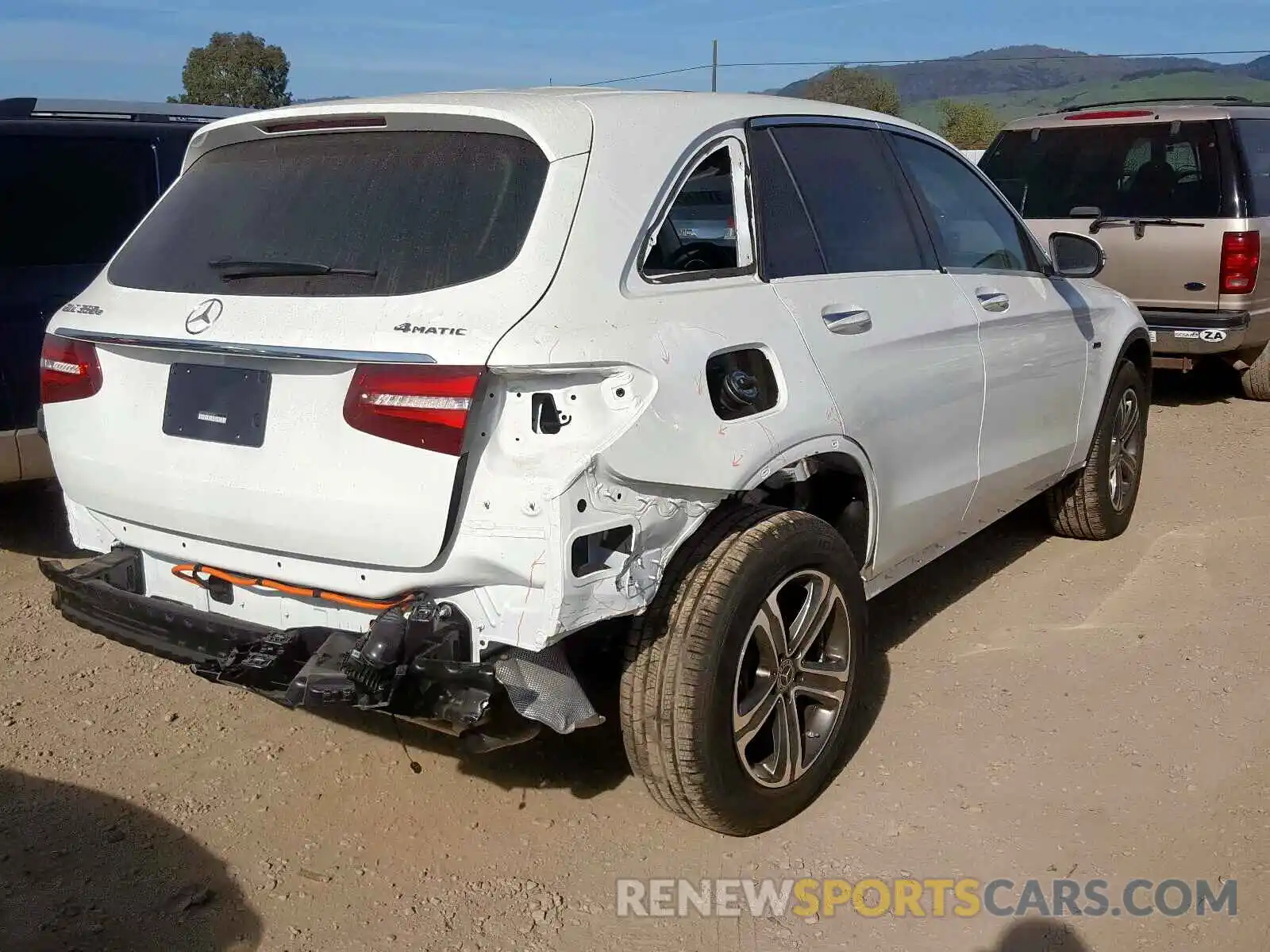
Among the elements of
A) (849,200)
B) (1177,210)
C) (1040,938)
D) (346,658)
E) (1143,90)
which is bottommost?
(1040,938)

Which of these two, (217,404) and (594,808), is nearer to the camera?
(217,404)

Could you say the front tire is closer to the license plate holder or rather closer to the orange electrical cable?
the orange electrical cable

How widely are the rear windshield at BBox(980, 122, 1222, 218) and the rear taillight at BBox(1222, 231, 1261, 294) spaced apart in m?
0.22

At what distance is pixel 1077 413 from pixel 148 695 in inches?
144

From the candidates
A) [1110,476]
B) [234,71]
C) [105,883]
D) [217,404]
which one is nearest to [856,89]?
[234,71]

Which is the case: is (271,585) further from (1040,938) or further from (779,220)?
(1040,938)

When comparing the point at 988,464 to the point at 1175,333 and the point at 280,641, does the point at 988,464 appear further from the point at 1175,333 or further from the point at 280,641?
the point at 1175,333

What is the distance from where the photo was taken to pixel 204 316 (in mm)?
2916

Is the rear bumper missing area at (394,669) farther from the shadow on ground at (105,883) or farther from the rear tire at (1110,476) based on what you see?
the rear tire at (1110,476)

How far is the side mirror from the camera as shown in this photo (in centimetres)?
473

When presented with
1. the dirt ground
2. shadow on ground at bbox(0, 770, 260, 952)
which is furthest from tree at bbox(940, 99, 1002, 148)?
shadow on ground at bbox(0, 770, 260, 952)

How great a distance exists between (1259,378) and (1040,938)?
23.9ft

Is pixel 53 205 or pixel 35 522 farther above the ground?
pixel 53 205


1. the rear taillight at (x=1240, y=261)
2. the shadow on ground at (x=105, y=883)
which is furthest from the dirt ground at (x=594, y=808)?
the rear taillight at (x=1240, y=261)
